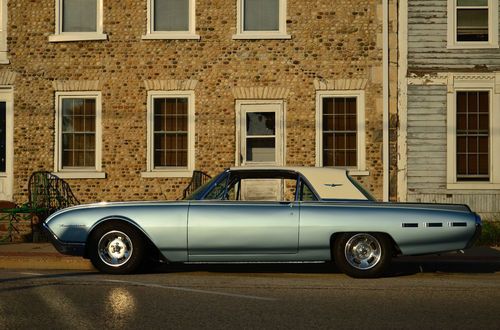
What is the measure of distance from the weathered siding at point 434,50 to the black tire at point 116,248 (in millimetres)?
8697

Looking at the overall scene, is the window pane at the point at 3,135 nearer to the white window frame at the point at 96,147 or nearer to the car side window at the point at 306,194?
the white window frame at the point at 96,147

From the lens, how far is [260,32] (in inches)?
669

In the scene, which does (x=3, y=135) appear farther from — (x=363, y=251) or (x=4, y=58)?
(x=363, y=251)

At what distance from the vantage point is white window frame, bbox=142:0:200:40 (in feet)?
55.8

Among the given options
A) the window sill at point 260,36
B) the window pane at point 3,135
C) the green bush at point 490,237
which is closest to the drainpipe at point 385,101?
the window sill at point 260,36

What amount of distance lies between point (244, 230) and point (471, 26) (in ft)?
30.2

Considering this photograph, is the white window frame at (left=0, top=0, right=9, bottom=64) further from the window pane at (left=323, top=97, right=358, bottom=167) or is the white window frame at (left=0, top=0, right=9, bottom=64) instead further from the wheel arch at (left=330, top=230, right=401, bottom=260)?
the wheel arch at (left=330, top=230, right=401, bottom=260)

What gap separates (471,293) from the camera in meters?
8.80

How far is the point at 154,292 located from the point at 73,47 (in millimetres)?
9753

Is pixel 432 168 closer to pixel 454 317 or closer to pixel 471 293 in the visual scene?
pixel 471 293

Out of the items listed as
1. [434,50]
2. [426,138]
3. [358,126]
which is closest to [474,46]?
[434,50]

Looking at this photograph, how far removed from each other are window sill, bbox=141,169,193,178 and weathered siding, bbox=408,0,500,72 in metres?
5.13

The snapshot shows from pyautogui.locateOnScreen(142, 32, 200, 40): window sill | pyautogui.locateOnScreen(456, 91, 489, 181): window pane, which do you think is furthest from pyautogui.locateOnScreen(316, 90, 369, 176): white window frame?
pyautogui.locateOnScreen(142, 32, 200, 40): window sill

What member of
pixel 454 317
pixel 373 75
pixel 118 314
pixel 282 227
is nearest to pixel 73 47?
pixel 373 75
